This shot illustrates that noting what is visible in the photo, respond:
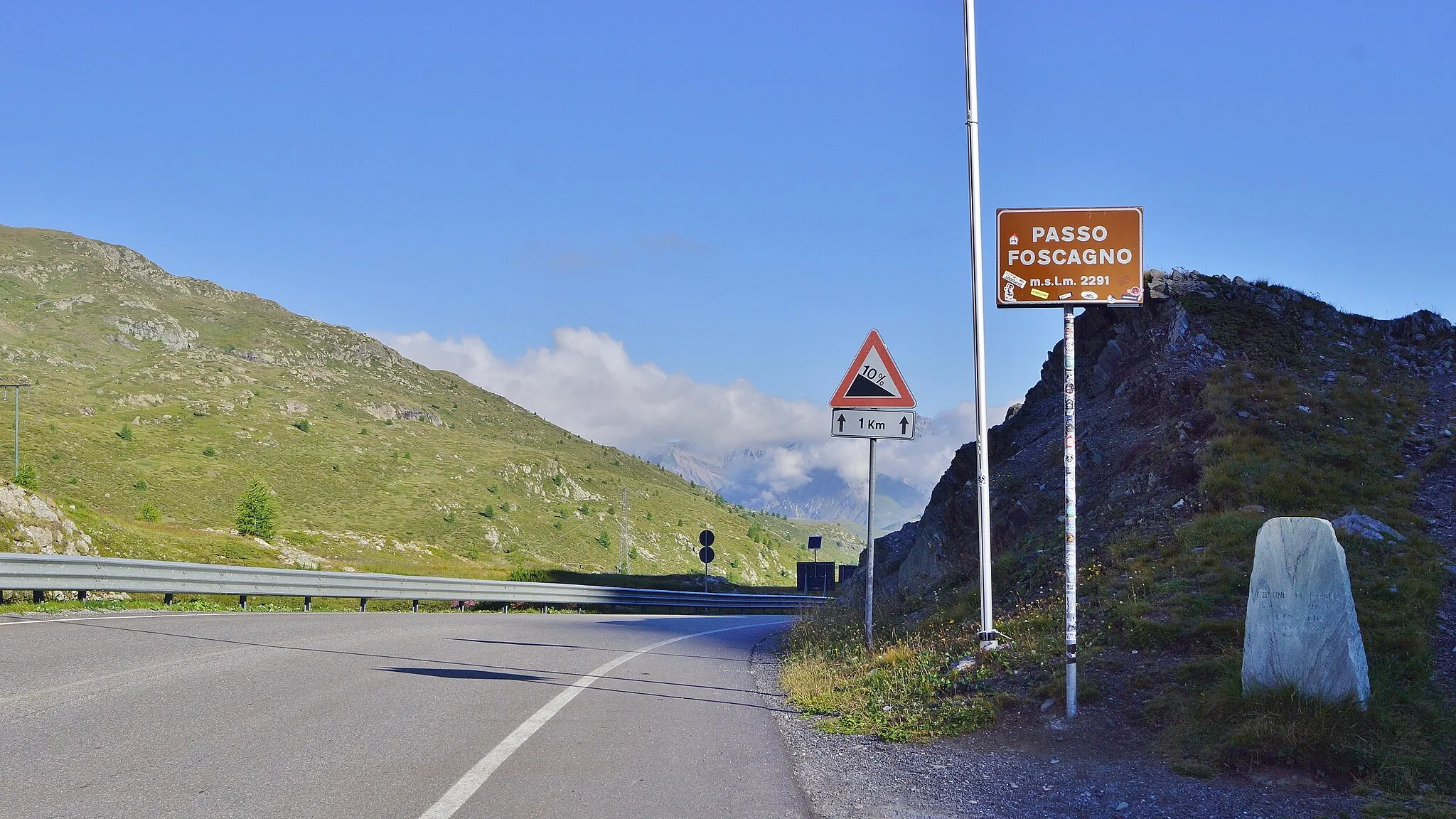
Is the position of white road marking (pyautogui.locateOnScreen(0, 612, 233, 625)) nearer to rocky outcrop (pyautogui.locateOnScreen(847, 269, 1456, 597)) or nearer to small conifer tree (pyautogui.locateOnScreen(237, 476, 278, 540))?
rocky outcrop (pyautogui.locateOnScreen(847, 269, 1456, 597))

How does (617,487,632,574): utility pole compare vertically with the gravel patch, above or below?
above

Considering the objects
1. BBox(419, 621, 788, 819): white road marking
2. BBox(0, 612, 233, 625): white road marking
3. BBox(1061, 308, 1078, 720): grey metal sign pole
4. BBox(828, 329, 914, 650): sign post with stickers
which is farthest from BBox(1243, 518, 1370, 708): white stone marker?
BBox(0, 612, 233, 625): white road marking

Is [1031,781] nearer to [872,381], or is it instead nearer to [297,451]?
[872,381]

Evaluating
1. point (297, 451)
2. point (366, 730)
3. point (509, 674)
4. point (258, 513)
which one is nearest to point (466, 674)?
point (509, 674)

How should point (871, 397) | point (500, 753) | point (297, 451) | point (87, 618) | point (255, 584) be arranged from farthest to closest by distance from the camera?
point (297, 451)
point (255, 584)
point (87, 618)
point (871, 397)
point (500, 753)

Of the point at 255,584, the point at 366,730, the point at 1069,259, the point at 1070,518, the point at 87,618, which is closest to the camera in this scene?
the point at 366,730

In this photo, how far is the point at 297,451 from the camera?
97.3 metres

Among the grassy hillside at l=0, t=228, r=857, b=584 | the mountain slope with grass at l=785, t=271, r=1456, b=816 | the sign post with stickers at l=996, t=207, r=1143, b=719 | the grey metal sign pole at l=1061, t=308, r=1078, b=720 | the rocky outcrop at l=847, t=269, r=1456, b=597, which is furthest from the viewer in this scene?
the grassy hillside at l=0, t=228, r=857, b=584

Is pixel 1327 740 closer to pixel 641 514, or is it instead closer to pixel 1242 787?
pixel 1242 787

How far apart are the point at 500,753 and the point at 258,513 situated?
6483cm

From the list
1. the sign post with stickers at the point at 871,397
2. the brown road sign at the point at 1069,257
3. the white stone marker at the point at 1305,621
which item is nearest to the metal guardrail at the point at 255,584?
the sign post with stickers at the point at 871,397

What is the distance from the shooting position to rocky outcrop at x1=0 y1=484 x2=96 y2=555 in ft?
81.5

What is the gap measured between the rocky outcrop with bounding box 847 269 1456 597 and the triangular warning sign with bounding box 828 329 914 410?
3220 millimetres

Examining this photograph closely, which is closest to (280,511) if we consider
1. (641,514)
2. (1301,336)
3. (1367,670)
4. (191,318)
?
(641,514)
